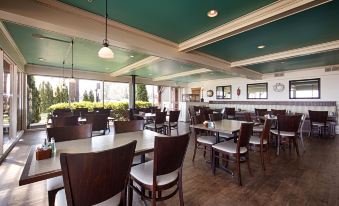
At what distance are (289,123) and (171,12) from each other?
3303mm

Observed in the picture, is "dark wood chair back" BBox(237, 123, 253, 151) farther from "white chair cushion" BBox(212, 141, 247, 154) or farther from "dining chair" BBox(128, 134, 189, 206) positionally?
"dining chair" BBox(128, 134, 189, 206)

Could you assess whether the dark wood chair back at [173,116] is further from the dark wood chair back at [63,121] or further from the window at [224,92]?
the window at [224,92]

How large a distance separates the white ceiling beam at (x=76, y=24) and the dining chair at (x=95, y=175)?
255 centimetres

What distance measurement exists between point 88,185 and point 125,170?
24cm

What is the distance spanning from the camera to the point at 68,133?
2027mm

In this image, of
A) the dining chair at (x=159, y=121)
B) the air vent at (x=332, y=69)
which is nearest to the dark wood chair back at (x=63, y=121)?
the dining chair at (x=159, y=121)

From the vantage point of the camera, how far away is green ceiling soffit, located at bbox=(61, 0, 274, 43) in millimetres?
2551

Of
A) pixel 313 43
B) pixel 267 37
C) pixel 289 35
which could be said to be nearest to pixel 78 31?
pixel 267 37

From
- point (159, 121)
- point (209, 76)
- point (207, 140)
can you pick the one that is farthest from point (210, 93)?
point (207, 140)

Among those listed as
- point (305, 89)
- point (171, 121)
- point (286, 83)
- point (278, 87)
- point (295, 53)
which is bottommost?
point (171, 121)

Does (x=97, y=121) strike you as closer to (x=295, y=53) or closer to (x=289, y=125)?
(x=289, y=125)

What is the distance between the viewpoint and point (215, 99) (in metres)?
10.3

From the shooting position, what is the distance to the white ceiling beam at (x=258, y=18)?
2449mm

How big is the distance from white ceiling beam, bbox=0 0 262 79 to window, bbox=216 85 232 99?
6.40 meters
